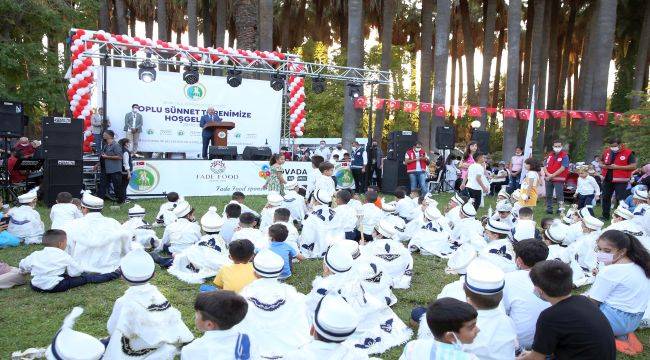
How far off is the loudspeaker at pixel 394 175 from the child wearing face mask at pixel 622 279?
13307 mm

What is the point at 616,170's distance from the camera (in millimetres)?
12648

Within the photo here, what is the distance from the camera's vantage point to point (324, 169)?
10398 millimetres

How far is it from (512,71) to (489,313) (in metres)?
21.7

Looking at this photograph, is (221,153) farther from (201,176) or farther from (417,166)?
(417,166)

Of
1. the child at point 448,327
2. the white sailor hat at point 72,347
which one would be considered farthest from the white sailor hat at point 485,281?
the white sailor hat at point 72,347

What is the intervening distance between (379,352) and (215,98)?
50.0ft

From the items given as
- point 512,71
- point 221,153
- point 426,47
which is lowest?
point 221,153

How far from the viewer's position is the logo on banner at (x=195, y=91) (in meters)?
18.3

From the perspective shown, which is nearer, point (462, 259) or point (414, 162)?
point (462, 259)

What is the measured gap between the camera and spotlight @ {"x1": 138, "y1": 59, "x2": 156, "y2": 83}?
16.0 meters

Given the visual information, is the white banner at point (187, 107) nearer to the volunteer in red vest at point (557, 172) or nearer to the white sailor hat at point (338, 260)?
the volunteer in red vest at point (557, 172)

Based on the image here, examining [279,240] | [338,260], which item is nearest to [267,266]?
[338,260]

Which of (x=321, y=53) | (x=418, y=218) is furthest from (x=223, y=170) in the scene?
(x=321, y=53)

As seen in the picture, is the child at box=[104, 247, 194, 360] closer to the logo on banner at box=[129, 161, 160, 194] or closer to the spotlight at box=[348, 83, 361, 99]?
the logo on banner at box=[129, 161, 160, 194]
